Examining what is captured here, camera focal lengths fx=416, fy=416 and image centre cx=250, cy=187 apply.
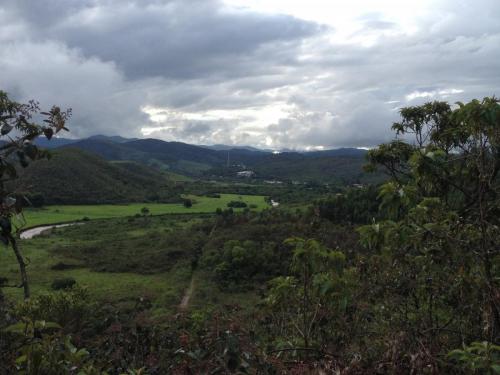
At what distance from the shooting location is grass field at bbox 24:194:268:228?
83188 millimetres

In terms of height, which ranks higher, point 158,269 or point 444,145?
point 444,145

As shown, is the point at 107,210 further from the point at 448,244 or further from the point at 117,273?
the point at 448,244

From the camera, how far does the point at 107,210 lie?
9538 centimetres

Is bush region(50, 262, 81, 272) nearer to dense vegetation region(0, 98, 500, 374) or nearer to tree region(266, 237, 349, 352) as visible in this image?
dense vegetation region(0, 98, 500, 374)

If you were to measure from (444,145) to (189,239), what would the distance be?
5465 centimetres

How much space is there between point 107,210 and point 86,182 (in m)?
16.7

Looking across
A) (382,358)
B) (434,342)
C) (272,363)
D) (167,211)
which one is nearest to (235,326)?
(272,363)

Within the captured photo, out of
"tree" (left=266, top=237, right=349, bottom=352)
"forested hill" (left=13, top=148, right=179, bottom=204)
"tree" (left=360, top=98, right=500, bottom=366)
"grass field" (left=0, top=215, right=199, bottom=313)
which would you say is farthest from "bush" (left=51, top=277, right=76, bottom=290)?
"forested hill" (left=13, top=148, right=179, bottom=204)

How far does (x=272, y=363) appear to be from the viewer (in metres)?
3.18

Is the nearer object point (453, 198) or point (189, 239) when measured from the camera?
point (453, 198)

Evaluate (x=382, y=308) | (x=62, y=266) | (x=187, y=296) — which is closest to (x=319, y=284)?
(x=382, y=308)

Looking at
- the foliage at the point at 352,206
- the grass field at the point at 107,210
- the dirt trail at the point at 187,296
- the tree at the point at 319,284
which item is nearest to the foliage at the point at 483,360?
the tree at the point at 319,284

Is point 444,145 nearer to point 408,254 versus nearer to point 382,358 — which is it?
point 408,254

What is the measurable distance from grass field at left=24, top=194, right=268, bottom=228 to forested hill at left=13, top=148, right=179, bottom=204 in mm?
3658
